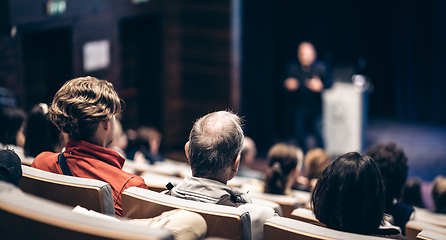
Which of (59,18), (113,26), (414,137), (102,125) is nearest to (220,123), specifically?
(102,125)

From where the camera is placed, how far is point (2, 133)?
2.78 m

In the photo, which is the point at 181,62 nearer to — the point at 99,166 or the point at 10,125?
the point at 10,125

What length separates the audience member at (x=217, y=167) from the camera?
1430 millimetres

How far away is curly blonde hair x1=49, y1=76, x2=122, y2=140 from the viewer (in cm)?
161

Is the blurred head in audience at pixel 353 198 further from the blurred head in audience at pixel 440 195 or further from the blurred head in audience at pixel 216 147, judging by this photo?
the blurred head in audience at pixel 440 195

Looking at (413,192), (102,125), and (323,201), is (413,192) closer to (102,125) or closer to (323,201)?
(323,201)

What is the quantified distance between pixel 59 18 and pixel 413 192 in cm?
373

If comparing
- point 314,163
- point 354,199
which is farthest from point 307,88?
point 354,199

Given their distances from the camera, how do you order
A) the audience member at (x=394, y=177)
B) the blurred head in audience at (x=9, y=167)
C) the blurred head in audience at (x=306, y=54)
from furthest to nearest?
the blurred head in audience at (x=306, y=54), the audience member at (x=394, y=177), the blurred head in audience at (x=9, y=167)

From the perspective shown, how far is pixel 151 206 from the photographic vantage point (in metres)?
1.35

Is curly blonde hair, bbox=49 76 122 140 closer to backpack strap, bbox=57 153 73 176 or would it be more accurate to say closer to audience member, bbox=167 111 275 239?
backpack strap, bbox=57 153 73 176

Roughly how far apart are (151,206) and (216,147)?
280 millimetres

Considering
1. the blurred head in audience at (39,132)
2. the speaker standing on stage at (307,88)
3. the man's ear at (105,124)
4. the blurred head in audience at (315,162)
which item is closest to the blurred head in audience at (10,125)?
the blurred head in audience at (39,132)

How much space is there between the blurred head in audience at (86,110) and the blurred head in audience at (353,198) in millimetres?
783
